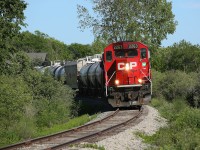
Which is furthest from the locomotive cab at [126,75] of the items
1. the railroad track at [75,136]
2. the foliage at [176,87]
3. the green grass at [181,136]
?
the foliage at [176,87]

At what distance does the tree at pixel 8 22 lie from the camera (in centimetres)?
2236

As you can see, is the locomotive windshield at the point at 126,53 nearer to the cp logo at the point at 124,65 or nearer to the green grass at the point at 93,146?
the cp logo at the point at 124,65

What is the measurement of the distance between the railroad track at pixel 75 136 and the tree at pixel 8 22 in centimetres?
623

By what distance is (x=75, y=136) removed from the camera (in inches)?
639

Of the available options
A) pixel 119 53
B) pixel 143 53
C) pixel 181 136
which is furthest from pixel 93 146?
pixel 143 53

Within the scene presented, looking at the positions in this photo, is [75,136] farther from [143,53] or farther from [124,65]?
[143,53]

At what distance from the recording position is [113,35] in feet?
140

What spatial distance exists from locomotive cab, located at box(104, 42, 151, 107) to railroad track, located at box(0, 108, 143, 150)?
101 inches

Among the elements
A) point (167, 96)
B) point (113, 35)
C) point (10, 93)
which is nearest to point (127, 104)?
point (10, 93)

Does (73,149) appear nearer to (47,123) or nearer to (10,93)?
(10,93)

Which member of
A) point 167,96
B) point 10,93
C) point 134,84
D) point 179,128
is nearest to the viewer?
point 179,128

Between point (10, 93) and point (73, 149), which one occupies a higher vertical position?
point (10, 93)

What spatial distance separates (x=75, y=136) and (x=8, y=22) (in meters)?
8.80

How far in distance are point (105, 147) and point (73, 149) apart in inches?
43.3
